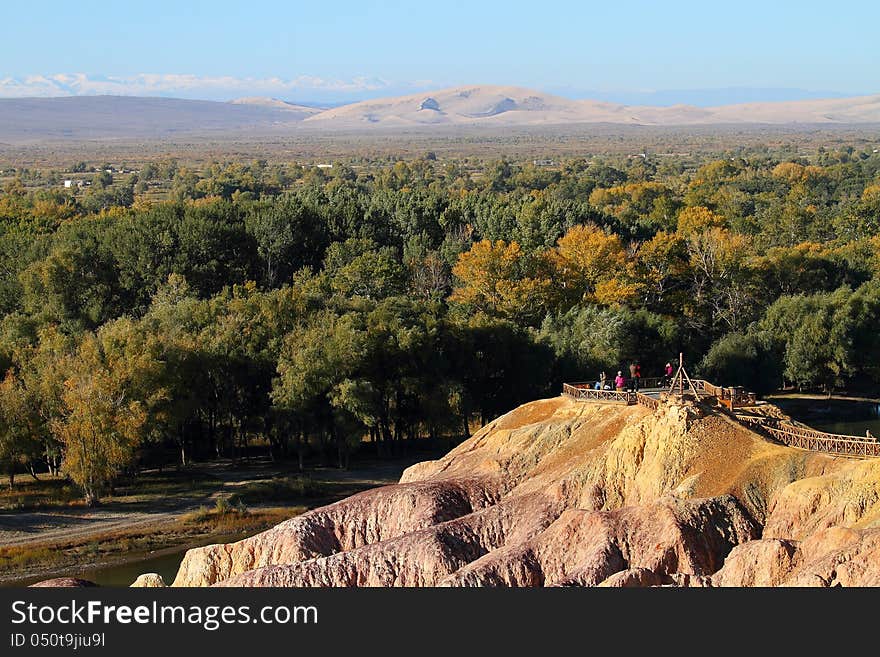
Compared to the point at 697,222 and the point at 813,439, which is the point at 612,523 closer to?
the point at 813,439

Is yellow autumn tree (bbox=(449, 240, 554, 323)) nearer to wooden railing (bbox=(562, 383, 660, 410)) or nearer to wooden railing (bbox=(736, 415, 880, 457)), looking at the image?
wooden railing (bbox=(562, 383, 660, 410))

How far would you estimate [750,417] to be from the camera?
2067 inches

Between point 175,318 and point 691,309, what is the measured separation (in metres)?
39.9

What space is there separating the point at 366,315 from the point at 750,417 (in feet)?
116

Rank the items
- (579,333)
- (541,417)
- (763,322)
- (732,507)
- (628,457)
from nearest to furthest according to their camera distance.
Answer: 1. (732,507)
2. (628,457)
3. (541,417)
4. (579,333)
5. (763,322)

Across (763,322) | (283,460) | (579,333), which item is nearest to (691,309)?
(763,322)

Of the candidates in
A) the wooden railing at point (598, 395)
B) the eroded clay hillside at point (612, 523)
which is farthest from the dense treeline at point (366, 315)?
the eroded clay hillside at point (612, 523)

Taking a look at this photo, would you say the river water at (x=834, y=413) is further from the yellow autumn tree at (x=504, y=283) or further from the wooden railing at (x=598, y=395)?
the wooden railing at (x=598, y=395)

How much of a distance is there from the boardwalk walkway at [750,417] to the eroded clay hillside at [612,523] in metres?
0.95

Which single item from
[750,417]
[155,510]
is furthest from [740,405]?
[155,510]

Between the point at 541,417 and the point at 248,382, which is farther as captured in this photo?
the point at 248,382

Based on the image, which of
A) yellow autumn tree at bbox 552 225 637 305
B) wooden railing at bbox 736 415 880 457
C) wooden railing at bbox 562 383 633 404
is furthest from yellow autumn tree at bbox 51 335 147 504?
yellow autumn tree at bbox 552 225 637 305

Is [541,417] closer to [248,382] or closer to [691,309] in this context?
[248,382]

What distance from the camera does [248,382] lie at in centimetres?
7969
